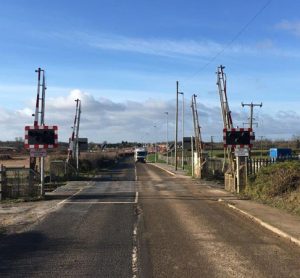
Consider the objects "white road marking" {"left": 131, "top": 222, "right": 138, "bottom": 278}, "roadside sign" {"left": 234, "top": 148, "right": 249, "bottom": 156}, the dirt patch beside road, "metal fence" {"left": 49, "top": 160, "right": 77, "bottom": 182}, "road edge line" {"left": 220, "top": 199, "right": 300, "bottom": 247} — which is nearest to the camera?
"white road marking" {"left": 131, "top": 222, "right": 138, "bottom": 278}

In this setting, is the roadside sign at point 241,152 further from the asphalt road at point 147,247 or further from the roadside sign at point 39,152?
the roadside sign at point 39,152

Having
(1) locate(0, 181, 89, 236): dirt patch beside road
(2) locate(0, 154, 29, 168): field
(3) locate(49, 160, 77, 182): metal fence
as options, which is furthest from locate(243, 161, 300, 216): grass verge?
(2) locate(0, 154, 29, 168): field

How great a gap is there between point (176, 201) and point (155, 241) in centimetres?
1021

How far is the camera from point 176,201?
71.6 feet

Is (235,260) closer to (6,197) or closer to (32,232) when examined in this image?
(32,232)

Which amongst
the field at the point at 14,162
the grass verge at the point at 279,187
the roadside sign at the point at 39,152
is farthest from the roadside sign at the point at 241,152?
the field at the point at 14,162

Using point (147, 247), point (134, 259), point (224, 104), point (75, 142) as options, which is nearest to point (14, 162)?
point (75, 142)

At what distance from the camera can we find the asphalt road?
29.0 ft

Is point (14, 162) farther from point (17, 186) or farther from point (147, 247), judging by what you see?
point (147, 247)

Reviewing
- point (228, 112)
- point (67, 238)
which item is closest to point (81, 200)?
point (67, 238)

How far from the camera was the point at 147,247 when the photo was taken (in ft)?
35.9

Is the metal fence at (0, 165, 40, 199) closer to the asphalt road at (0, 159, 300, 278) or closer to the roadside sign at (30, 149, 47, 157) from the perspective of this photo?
the roadside sign at (30, 149, 47, 157)

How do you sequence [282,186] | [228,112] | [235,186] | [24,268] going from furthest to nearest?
1. [228,112]
2. [235,186]
3. [282,186]
4. [24,268]

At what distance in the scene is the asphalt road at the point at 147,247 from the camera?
29.0 ft
